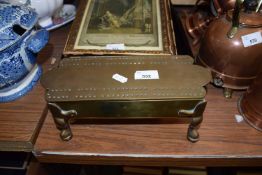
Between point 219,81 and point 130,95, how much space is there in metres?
0.29

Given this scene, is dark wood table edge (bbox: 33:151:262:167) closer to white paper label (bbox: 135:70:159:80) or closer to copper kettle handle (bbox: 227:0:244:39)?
white paper label (bbox: 135:70:159:80)

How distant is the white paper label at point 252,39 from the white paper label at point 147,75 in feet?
0.77

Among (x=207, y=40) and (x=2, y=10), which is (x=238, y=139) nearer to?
(x=207, y=40)

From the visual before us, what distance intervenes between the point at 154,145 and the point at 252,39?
13.9 inches

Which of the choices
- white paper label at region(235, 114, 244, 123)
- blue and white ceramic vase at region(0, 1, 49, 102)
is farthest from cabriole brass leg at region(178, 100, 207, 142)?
blue and white ceramic vase at region(0, 1, 49, 102)

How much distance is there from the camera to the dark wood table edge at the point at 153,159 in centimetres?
61

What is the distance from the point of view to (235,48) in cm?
64

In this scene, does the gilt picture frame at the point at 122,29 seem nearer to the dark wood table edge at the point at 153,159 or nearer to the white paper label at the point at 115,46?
the white paper label at the point at 115,46

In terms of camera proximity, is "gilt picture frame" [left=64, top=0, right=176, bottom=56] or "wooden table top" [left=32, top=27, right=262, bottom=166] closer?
"wooden table top" [left=32, top=27, right=262, bottom=166]

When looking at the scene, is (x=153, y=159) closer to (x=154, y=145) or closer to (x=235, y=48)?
(x=154, y=145)

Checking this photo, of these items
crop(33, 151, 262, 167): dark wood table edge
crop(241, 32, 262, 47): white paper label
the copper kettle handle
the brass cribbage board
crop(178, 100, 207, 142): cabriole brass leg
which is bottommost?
crop(33, 151, 262, 167): dark wood table edge

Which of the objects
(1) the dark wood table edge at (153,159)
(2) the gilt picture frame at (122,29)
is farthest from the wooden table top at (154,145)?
(2) the gilt picture frame at (122,29)

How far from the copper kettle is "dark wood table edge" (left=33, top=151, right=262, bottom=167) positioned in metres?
0.20

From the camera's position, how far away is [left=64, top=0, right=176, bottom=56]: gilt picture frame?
2.40 ft
